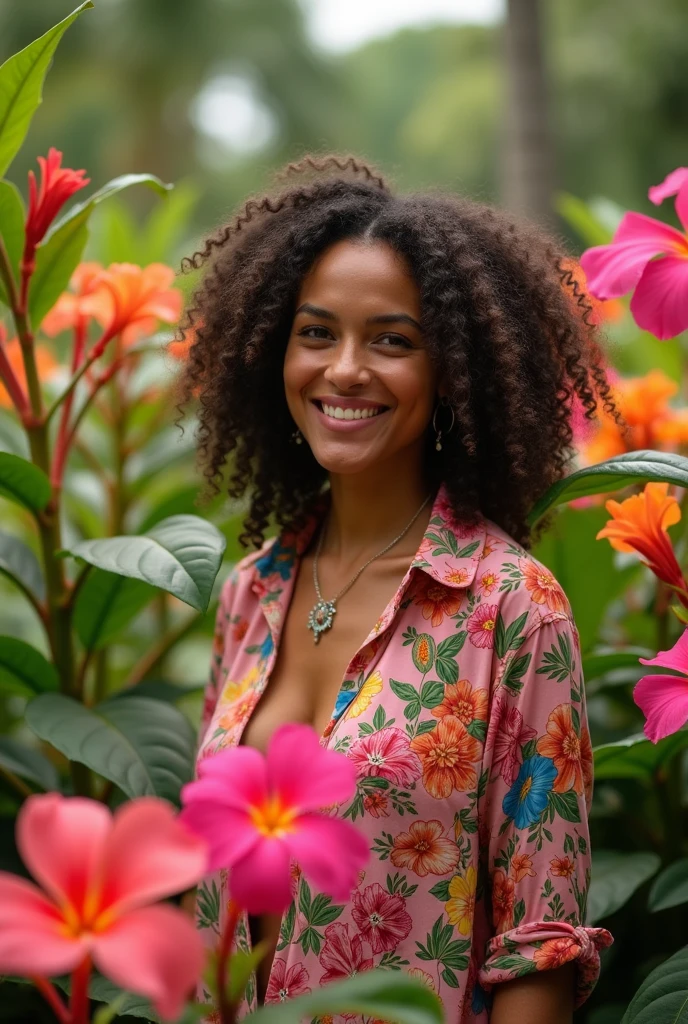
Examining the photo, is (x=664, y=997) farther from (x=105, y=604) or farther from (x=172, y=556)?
(x=105, y=604)

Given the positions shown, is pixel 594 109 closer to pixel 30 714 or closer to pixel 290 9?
pixel 290 9

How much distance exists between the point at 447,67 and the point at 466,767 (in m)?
11.9

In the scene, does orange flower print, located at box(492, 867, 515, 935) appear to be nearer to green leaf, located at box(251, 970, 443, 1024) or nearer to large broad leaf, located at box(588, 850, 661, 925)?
large broad leaf, located at box(588, 850, 661, 925)

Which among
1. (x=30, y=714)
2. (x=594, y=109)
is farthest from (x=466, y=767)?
(x=594, y=109)

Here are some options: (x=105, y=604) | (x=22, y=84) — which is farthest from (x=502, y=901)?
(x=22, y=84)

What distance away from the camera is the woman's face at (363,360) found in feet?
4.32

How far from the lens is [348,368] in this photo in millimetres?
1296

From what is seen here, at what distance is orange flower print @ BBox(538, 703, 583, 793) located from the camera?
1.18 metres

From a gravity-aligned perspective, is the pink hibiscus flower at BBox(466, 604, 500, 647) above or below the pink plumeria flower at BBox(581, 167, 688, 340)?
below

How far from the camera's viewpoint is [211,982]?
0.77 meters

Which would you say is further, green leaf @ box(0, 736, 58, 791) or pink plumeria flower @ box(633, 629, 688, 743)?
green leaf @ box(0, 736, 58, 791)

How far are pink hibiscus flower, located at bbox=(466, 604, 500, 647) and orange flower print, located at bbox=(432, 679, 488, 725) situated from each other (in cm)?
5

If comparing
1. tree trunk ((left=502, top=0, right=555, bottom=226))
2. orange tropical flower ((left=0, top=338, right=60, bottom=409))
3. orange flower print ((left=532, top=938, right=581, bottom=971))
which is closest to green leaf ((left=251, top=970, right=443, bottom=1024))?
orange flower print ((left=532, top=938, right=581, bottom=971))

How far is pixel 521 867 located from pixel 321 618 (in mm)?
398
